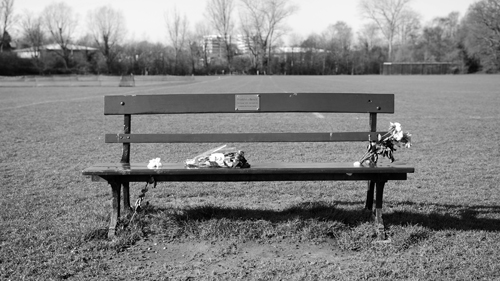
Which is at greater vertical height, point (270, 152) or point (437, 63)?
point (437, 63)

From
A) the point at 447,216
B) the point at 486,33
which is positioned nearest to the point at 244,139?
the point at 447,216

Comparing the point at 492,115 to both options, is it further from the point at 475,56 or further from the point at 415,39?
the point at 415,39

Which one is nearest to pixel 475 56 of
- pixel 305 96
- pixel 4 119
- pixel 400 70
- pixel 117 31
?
pixel 400 70

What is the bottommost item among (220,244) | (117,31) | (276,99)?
(220,244)

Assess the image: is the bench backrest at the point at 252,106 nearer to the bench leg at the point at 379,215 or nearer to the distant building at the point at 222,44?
the bench leg at the point at 379,215

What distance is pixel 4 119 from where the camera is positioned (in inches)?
478

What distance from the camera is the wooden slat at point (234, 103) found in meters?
3.94

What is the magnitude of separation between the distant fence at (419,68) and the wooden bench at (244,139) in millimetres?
66536

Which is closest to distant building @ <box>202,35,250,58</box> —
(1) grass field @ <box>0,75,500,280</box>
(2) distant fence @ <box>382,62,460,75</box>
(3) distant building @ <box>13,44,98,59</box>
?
(3) distant building @ <box>13,44,98,59</box>

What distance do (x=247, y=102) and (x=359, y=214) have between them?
134 centimetres

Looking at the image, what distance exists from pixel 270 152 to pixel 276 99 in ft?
12.0

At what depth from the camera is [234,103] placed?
3.94 m

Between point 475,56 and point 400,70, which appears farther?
point 400,70

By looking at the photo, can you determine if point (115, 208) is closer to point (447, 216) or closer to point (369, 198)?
point (369, 198)
